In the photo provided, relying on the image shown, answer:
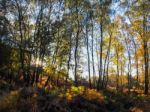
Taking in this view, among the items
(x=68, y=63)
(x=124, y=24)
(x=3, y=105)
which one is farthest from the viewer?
(x=124, y=24)

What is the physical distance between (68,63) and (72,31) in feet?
12.4

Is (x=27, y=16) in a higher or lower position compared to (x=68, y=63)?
higher

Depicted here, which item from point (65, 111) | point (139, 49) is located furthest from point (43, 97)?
point (139, 49)

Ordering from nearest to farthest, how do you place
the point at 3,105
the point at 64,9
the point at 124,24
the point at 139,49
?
the point at 3,105, the point at 64,9, the point at 124,24, the point at 139,49

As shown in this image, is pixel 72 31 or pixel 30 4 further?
pixel 72 31

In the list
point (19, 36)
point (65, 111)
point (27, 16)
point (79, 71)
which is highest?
point (27, 16)

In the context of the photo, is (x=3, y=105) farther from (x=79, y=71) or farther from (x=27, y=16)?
(x=79, y=71)

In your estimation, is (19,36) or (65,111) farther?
(19,36)

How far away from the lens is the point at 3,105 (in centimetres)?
Answer: 1388

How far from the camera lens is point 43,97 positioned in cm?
1617

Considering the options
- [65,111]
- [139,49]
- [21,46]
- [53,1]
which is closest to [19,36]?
[21,46]

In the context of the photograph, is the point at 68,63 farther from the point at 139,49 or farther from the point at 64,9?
the point at 139,49

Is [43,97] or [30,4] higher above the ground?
[30,4]

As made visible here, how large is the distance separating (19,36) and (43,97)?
15.4m
